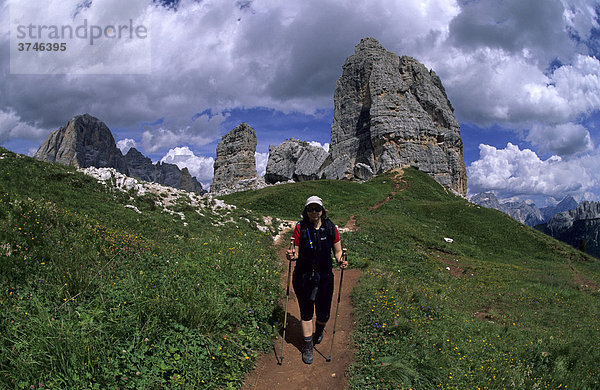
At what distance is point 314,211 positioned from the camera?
22.0 ft

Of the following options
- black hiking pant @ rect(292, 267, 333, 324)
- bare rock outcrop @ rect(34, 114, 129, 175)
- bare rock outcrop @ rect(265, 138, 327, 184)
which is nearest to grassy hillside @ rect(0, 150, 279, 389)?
black hiking pant @ rect(292, 267, 333, 324)

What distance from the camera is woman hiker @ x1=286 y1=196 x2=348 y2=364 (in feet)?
22.1

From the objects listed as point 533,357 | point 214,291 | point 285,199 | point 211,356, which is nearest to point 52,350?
point 211,356

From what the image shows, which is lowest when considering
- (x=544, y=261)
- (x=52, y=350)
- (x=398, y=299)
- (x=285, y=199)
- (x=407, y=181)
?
(x=544, y=261)

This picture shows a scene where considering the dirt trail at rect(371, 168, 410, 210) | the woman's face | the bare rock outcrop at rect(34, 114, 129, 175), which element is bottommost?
the woman's face

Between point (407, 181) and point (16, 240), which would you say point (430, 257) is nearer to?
point (16, 240)

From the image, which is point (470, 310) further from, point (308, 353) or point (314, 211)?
point (314, 211)

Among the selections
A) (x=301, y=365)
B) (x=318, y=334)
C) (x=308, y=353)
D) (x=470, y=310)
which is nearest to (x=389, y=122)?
(x=470, y=310)

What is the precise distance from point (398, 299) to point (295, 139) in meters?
75.0

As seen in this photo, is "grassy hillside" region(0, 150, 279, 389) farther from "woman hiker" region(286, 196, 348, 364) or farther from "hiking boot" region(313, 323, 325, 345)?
"woman hiker" region(286, 196, 348, 364)

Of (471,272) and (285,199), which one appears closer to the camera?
(471,272)

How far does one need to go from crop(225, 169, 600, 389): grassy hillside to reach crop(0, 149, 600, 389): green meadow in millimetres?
55

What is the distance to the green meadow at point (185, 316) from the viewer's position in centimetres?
502

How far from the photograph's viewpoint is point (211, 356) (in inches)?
233
